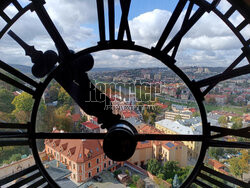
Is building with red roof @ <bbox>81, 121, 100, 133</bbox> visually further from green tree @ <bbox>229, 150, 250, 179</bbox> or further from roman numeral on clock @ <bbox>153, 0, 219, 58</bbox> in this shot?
green tree @ <bbox>229, 150, 250, 179</bbox>

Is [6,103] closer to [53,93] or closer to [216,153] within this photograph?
[53,93]

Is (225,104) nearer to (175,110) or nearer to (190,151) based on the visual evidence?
(175,110)

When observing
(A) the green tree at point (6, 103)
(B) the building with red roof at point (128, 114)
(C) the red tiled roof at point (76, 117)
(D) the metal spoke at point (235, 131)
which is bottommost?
(D) the metal spoke at point (235, 131)

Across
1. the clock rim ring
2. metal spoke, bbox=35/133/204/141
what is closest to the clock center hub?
metal spoke, bbox=35/133/204/141

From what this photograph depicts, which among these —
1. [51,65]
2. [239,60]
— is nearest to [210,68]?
[239,60]

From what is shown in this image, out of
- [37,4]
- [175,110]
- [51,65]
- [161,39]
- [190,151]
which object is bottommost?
[190,151]

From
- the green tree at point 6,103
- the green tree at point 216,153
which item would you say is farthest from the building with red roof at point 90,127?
the green tree at point 216,153

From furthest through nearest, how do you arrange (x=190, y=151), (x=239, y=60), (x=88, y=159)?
(x=88, y=159), (x=190, y=151), (x=239, y=60)

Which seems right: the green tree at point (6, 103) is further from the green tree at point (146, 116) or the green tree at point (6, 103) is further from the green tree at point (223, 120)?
the green tree at point (223, 120)
